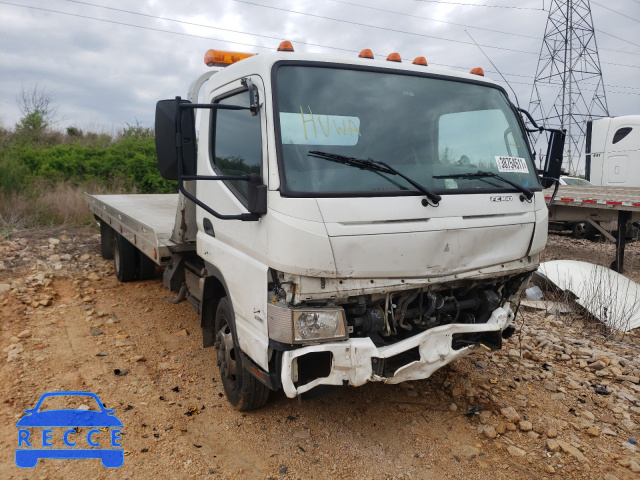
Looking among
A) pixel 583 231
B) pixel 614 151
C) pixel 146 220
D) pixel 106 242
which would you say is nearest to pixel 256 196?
pixel 146 220

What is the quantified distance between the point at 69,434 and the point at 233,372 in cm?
109

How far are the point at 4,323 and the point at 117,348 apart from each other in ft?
4.88

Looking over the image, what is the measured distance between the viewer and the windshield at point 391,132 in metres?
2.82

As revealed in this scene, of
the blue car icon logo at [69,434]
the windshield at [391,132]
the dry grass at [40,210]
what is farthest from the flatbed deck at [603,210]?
the dry grass at [40,210]

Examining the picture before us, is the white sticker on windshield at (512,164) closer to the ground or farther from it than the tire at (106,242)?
farther from it

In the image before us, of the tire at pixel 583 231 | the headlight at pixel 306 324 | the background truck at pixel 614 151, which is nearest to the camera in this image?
the headlight at pixel 306 324

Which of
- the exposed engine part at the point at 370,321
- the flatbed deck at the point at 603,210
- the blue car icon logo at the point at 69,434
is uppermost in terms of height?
the flatbed deck at the point at 603,210

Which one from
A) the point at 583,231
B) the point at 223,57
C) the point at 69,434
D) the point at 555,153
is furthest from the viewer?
the point at 583,231

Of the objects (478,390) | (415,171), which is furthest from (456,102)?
(478,390)

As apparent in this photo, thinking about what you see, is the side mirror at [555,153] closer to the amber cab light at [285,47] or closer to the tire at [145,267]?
the amber cab light at [285,47]

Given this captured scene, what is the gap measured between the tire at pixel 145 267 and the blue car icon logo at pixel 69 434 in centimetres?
304

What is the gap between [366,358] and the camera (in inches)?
109

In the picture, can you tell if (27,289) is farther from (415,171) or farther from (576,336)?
(576,336)

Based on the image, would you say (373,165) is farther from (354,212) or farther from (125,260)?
(125,260)
